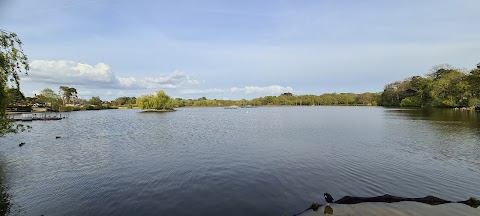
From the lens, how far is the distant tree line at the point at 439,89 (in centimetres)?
8433

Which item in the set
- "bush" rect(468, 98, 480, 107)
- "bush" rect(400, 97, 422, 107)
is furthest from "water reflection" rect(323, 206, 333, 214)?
"bush" rect(400, 97, 422, 107)

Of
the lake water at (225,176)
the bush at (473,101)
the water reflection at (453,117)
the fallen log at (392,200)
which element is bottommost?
the lake water at (225,176)

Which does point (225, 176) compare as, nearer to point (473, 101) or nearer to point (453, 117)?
point (453, 117)

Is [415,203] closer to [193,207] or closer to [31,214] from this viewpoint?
[193,207]

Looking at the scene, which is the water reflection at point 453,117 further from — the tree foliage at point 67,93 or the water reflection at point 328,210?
the tree foliage at point 67,93

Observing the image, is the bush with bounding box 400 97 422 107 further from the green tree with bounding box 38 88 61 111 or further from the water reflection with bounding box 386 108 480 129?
the green tree with bounding box 38 88 61 111

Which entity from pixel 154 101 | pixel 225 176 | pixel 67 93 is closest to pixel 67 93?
pixel 67 93

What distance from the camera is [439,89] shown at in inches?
3868

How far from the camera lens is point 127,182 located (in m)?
15.1

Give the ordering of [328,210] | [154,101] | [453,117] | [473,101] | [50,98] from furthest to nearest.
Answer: [154,101]
[50,98]
[473,101]
[453,117]
[328,210]

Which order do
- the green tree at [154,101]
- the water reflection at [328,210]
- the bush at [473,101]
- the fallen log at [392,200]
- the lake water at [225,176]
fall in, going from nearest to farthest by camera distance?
the water reflection at [328,210] → the fallen log at [392,200] → the lake water at [225,176] → the bush at [473,101] → the green tree at [154,101]

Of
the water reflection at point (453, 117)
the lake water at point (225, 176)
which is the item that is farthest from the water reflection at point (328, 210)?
the water reflection at point (453, 117)

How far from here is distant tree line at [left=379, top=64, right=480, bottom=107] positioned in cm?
8433

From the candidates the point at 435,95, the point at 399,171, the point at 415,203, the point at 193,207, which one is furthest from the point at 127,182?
the point at 435,95
